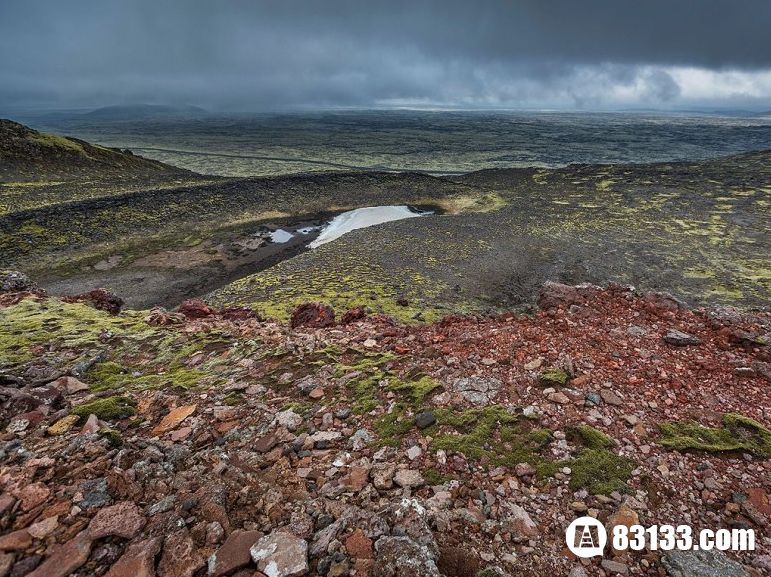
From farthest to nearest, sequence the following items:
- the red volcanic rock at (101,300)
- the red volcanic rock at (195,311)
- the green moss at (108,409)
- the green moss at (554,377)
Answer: the red volcanic rock at (101,300), the red volcanic rock at (195,311), the green moss at (554,377), the green moss at (108,409)

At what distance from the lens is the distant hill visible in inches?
2221

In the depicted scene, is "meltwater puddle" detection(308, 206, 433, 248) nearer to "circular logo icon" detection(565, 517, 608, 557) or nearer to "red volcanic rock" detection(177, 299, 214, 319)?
"red volcanic rock" detection(177, 299, 214, 319)

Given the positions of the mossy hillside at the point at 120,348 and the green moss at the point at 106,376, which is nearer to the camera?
the green moss at the point at 106,376

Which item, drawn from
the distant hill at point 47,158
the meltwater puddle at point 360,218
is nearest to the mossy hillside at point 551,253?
the meltwater puddle at point 360,218

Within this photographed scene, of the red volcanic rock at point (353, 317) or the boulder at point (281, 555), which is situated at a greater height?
the boulder at point (281, 555)

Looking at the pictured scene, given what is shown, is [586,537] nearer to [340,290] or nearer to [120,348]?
[120,348]

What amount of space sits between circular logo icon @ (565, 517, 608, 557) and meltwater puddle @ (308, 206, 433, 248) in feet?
110

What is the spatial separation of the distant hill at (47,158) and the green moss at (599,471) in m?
72.3

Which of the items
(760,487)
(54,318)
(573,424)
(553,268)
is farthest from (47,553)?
(553,268)

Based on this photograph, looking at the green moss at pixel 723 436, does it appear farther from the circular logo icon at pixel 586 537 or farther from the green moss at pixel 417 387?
the green moss at pixel 417 387

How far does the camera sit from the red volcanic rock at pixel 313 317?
44.5 feet

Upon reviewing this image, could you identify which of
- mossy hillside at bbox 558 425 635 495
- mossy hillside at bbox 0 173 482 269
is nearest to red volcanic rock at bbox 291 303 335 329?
mossy hillside at bbox 558 425 635 495

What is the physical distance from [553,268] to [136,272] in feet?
102

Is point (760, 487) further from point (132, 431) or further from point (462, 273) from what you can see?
point (462, 273)
